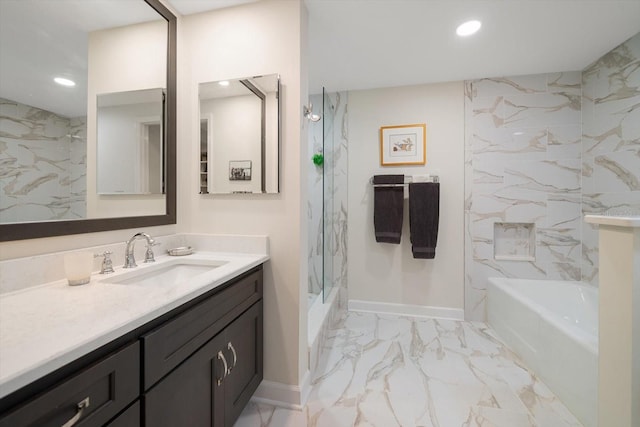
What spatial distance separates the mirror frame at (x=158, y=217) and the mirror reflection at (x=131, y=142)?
0.15 ft

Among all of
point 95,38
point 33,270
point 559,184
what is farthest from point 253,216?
point 559,184

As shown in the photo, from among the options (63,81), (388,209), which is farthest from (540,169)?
(63,81)

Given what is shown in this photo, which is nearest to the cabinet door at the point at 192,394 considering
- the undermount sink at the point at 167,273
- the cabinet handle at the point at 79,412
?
the cabinet handle at the point at 79,412

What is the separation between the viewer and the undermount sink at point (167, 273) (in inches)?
42.6

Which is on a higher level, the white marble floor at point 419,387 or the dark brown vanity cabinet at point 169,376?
the dark brown vanity cabinet at point 169,376

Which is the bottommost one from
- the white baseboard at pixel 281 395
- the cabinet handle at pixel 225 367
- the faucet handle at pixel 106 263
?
the white baseboard at pixel 281 395

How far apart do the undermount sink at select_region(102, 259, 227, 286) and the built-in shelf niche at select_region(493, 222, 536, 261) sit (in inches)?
94.4

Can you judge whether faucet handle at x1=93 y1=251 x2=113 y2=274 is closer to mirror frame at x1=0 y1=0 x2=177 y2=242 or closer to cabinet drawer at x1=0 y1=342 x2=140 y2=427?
mirror frame at x1=0 y1=0 x2=177 y2=242

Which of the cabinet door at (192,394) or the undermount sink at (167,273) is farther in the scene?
the undermount sink at (167,273)

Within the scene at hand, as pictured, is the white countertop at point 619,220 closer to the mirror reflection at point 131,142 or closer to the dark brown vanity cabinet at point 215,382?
the dark brown vanity cabinet at point 215,382

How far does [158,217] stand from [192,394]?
0.89 meters

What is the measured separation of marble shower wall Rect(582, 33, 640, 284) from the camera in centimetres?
175

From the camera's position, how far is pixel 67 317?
64cm

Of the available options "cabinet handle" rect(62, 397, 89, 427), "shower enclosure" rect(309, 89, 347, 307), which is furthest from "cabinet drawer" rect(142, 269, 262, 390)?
"shower enclosure" rect(309, 89, 347, 307)
